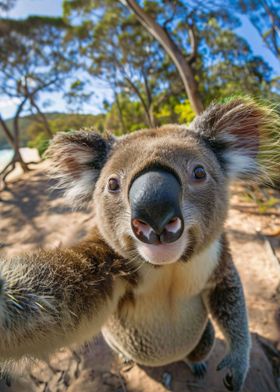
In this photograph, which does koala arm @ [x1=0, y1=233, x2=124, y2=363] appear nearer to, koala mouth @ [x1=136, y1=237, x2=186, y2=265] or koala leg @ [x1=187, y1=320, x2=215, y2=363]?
koala mouth @ [x1=136, y1=237, x2=186, y2=265]

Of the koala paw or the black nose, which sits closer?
the black nose

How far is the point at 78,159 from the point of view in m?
1.59

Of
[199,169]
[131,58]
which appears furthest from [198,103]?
[131,58]

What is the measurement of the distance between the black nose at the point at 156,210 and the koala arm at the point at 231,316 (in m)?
0.82

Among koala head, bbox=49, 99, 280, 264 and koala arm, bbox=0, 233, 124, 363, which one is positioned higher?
koala head, bbox=49, 99, 280, 264

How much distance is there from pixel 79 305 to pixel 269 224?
354 cm

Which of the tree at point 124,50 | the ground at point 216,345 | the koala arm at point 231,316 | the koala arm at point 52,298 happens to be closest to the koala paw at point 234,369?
the koala arm at point 231,316

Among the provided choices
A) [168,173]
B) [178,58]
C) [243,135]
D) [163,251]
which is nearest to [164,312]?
[163,251]

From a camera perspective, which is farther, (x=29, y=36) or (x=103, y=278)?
(x=29, y=36)

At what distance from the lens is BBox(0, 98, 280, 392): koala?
1.02 m

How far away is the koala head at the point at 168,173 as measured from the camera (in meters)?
0.92

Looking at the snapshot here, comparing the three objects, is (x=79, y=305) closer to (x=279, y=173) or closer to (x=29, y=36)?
(x=279, y=173)

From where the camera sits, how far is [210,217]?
1196 millimetres

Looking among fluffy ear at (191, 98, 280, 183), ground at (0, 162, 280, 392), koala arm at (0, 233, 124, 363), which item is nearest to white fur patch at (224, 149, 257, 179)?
fluffy ear at (191, 98, 280, 183)
